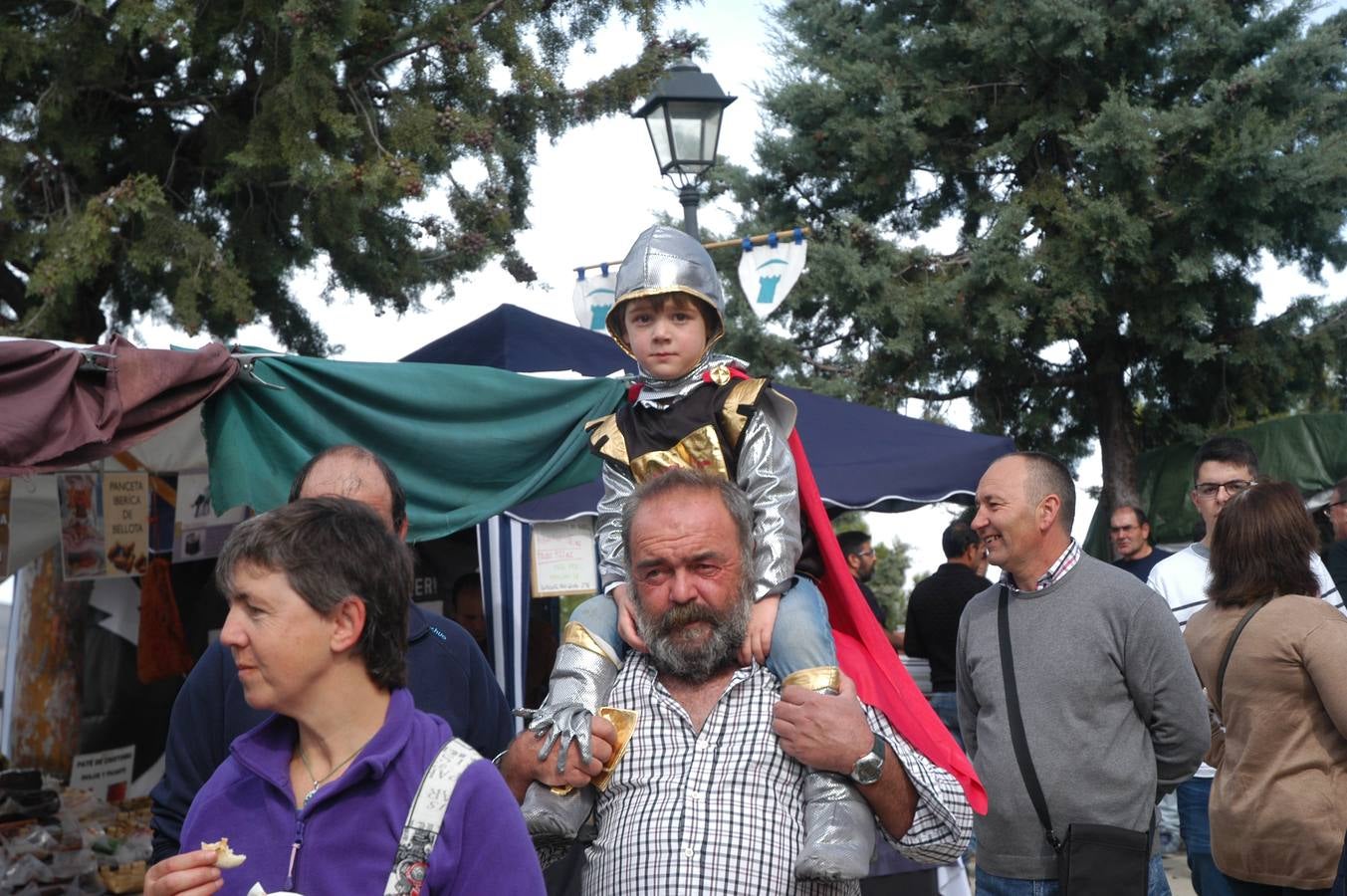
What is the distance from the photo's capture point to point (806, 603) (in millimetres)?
2869

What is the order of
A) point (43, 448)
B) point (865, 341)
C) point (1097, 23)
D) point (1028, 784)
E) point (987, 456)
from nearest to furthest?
point (1028, 784)
point (43, 448)
point (987, 456)
point (1097, 23)
point (865, 341)

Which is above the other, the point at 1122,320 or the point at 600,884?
the point at 1122,320

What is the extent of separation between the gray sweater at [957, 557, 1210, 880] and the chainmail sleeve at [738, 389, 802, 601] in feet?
3.31

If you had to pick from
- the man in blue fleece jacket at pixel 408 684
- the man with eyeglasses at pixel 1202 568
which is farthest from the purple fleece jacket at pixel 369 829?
the man with eyeglasses at pixel 1202 568

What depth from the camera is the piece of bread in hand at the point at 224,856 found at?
182 cm

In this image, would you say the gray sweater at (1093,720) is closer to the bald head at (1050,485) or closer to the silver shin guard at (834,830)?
the bald head at (1050,485)

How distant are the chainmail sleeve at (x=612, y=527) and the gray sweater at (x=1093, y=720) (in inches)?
51.0

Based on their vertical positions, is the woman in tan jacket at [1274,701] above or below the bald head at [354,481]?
below

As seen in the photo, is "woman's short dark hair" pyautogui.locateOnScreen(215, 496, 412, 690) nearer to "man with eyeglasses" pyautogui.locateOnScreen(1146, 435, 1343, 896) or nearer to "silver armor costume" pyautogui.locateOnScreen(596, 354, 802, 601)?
"silver armor costume" pyautogui.locateOnScreen(596, 354, 802, 601)

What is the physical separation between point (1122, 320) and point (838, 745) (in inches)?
563

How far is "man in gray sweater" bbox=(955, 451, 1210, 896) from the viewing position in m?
3.55

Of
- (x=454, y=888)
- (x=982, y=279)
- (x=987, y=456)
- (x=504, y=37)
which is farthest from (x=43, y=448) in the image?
(x=982, y=279)

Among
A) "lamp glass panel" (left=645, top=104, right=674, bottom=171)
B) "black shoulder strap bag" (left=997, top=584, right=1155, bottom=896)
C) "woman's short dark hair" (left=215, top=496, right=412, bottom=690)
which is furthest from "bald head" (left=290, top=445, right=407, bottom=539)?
"lamp glass panel" (left=645, top=104, right=674, bottom=171)

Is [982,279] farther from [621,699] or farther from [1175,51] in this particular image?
[621,699]
